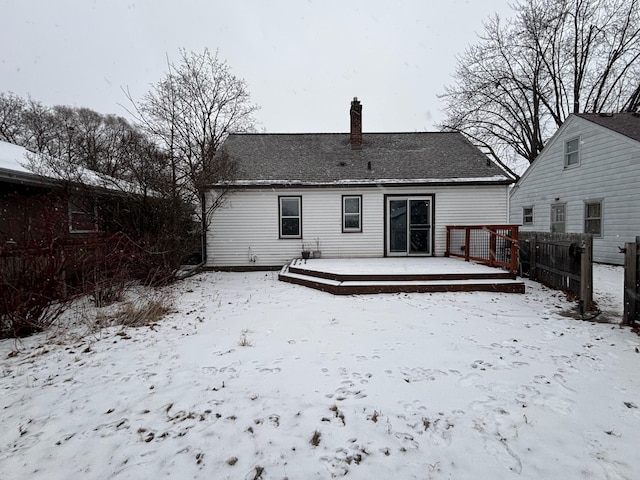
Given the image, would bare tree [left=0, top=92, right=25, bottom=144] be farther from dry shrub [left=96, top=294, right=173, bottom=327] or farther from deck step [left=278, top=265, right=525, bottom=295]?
deck step [left=278, top=265, right=525, bottom=295]

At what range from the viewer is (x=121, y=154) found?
8.12 metres

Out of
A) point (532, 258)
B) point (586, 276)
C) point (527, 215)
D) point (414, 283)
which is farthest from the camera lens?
point (527, 215)

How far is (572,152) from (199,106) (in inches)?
688

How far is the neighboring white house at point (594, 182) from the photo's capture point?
10.9 metres

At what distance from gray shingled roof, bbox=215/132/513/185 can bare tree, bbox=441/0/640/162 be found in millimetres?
10833

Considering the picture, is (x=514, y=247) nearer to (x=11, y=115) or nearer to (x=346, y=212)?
(x=346, y=212)

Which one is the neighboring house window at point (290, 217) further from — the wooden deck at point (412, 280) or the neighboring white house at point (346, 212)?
the wooden deck at point (412, 280)

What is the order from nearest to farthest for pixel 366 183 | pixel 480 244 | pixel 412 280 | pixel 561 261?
pixel 561 261, pixel 412 280, pixel 480 244, pixel 366 183

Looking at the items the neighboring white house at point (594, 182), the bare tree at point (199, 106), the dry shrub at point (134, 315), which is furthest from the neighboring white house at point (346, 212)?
the dry shrub at point (134, 315)

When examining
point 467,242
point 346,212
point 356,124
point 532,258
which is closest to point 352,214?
point 346,212

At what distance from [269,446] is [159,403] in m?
1.18

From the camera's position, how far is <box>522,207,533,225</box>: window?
51.7ft

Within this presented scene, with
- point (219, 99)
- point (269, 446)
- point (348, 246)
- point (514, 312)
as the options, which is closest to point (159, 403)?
point (269, 446)

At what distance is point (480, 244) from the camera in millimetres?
10125
